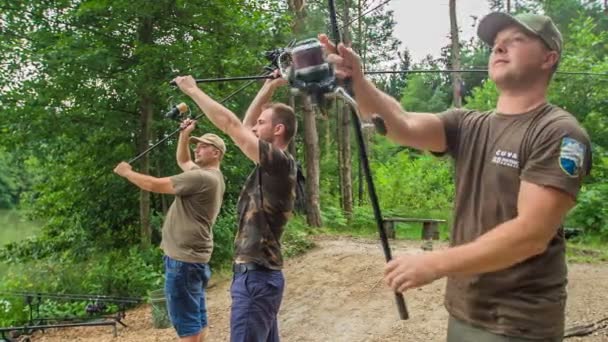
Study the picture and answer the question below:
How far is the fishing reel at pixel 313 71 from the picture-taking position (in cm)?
171

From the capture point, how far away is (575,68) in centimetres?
964

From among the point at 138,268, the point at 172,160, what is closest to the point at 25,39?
the point at 172,160

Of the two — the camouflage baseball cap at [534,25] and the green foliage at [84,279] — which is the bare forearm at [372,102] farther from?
the green foliage at [84,279]

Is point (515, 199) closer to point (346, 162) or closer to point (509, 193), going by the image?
point (509, 193)

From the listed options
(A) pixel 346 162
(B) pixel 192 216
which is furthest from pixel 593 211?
(B) pixel 192 216

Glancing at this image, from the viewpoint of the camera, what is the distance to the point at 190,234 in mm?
3805

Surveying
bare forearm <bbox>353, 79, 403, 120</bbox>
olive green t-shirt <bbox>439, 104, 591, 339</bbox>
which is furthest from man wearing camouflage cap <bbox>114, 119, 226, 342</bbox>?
olive green t-shirt <bbox>439, 104, 591, 339</bbox>

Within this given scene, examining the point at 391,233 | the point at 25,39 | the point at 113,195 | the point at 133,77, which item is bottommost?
the point at 391,233

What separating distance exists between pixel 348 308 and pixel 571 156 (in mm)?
4351

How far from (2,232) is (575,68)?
1801 centimetres

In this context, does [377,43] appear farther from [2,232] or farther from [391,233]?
[2,232]

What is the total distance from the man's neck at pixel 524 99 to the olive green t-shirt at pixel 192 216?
2616 mm

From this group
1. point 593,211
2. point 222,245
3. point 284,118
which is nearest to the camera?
point 284,118

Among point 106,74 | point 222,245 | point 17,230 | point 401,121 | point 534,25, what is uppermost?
point 106,74
